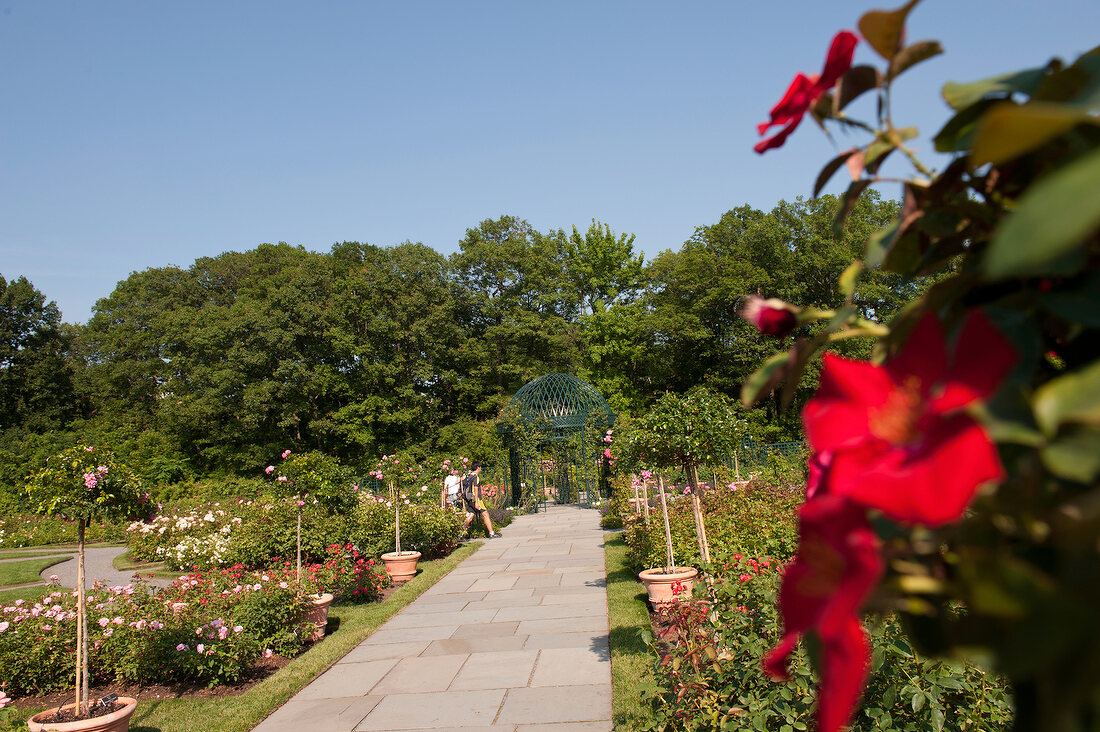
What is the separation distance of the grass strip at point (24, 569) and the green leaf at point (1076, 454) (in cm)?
1181

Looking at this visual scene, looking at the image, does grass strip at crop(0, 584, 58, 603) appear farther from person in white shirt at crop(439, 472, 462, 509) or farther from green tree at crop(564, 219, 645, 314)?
green tree at crop(564, 219, 645, 314)

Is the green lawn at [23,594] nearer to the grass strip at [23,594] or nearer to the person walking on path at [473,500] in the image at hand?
the grass strip at [23,594]

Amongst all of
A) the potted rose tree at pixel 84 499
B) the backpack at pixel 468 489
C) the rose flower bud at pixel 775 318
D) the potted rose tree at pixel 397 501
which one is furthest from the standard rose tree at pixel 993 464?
the backpack at pixel 468 489

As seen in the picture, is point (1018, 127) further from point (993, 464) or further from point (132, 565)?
point (132, 565)

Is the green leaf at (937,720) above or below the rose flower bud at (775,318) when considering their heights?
below

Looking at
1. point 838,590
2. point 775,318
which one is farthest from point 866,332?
point 838,590

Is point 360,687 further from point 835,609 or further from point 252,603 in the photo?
point 835,609

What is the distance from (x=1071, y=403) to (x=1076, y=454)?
0.08 ft

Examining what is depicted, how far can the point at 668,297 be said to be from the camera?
25.3 meters

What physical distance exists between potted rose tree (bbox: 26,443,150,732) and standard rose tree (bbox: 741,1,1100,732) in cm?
465

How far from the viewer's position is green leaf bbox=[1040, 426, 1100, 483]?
9.8 inches

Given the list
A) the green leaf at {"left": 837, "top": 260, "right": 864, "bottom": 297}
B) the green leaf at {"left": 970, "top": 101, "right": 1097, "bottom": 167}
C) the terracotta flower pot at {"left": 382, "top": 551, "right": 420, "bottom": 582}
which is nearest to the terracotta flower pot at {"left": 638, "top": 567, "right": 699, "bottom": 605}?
the terracotta flower pot at {"left": 382, "top": 551, "right": 420, "bottom": 582}

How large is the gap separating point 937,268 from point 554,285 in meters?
25.9

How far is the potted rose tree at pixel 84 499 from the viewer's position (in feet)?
12.5
